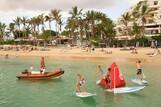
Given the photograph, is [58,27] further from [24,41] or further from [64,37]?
[24,41]

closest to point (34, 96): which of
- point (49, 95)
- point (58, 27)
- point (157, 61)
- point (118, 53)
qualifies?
point (49, 95)

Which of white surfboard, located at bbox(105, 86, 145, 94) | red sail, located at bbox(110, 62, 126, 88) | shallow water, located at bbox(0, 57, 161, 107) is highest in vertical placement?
red sail, located at bbox(110, 62, 126, 88)

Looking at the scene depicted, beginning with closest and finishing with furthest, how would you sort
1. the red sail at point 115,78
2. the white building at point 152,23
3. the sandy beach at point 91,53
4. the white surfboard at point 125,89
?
the white surfboard at point 125,89 → the red sail at point 115,78 → the sandy beach at point 91,53 → the white building at point 152,23

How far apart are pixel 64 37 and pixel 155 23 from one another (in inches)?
1212

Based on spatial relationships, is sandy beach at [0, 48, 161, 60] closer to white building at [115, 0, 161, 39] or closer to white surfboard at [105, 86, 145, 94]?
white building at [115, 0, 161, 39]

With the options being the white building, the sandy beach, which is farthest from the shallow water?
the white building

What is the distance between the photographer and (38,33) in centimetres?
13100

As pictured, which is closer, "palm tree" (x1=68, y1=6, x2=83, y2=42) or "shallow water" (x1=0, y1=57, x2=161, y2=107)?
"shallow water" (x1=0, y1=57, x2=161, y2=107)

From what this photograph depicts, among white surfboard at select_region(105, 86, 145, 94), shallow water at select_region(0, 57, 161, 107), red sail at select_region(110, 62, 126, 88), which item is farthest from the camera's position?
red sail at select_region(110, 62, 126, 88)

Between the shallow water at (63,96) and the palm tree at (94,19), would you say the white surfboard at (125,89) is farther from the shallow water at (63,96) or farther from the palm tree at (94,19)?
the palm tree at (94,19)

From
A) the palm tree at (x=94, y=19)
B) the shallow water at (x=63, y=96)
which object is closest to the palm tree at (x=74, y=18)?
the palm tree at (x=94, y=19)

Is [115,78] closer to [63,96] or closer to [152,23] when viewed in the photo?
[63,96]

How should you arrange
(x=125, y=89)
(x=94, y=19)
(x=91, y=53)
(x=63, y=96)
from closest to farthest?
(x=125, y=89) < (x=63, y=96) < (x=91, y=53) < (x=94, y=19)

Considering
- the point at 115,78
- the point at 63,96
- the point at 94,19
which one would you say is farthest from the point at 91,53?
the point at 63,96
